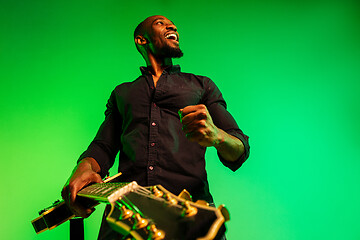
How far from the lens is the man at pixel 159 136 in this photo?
79 cm

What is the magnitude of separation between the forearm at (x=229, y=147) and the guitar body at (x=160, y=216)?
0.72 ft

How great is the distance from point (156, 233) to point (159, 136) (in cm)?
53

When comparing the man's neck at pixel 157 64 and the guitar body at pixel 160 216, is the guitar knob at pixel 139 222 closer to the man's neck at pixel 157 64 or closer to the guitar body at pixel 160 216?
the guitar body at pixel 160 216

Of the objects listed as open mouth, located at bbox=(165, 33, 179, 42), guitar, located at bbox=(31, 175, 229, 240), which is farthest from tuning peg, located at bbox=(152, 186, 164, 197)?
open mouth, located at bbox=(165, 33, 179, 42)

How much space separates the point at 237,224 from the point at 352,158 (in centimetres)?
80

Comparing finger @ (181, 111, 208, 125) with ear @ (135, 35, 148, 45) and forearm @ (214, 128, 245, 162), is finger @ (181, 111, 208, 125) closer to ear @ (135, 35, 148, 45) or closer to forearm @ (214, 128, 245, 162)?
forearm @ (214, 128, 245, 162)

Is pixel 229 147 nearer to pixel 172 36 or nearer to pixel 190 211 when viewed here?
pixel 190 211

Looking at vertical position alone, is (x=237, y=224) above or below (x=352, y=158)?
below

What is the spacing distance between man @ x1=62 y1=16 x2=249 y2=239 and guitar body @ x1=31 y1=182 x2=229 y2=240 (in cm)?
26

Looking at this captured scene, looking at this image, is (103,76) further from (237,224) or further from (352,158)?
(352,158)

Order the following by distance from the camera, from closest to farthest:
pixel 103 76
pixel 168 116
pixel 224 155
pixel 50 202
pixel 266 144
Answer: pixel 224 155, pixel 168 116, pixel 50 202, pixel 266 144, pixel 103 76

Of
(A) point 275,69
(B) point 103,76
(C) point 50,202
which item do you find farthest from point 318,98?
(C) point 50,202

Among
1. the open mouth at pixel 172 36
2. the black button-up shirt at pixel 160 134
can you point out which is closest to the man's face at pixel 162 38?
the open mouth at pixel 172 36

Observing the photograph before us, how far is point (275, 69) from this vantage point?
5.65ft
